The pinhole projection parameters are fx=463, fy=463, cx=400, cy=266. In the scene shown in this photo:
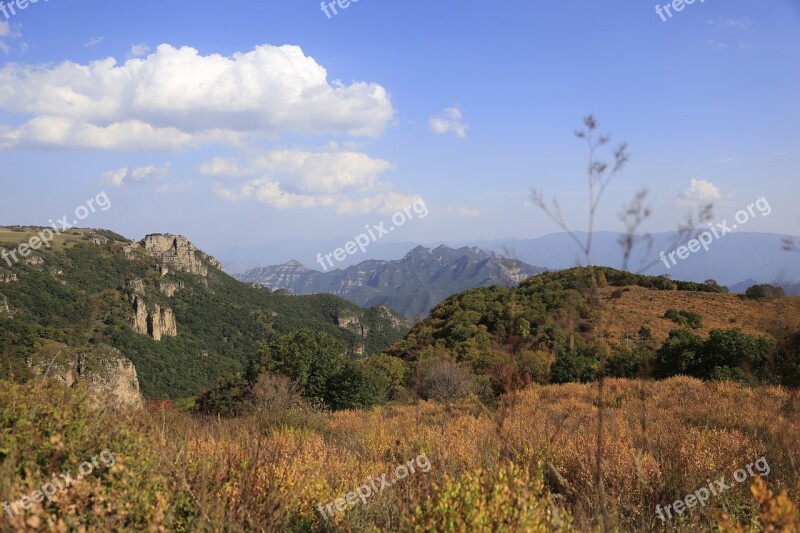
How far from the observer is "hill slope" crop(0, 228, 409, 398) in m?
61.2

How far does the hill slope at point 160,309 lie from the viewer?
61.2 metres

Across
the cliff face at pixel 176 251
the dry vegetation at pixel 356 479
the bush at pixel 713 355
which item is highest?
the cliff face at pixel 176 251

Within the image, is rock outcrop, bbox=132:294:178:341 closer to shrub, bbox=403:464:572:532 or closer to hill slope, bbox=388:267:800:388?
hill slope, bbox=388:267:800:388

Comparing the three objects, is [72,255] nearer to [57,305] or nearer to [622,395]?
[57,305]

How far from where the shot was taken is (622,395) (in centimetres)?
1201

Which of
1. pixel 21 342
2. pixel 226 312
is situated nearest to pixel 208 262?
pixel 226 312

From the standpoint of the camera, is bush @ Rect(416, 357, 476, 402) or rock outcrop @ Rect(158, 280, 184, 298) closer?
bush @ Rect(416, 357, 476, 402)

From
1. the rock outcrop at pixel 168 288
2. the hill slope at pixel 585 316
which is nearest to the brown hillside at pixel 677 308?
the hill slope at pixel 585 316

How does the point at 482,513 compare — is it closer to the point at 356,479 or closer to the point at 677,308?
the point at 356,479

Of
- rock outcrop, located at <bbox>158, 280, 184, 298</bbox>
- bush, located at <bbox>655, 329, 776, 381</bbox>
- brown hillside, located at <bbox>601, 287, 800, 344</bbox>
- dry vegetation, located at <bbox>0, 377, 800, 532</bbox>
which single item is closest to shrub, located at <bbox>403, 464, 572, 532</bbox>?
dry vegetation, located at <bbox>0, 377, 800, 532</bbox>

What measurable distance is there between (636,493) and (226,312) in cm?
9770

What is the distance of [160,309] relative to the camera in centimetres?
7438

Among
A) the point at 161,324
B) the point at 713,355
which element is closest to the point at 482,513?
the point at 713,355

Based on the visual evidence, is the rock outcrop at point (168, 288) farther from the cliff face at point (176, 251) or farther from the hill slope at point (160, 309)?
the cliff face at point (176, 251)
